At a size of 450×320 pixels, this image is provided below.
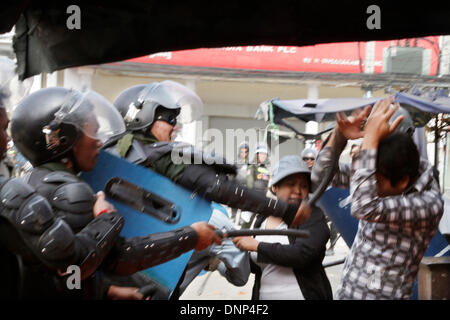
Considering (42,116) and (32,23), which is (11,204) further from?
(32,23)

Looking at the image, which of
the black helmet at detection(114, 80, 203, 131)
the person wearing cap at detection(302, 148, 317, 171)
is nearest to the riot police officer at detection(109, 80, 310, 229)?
the black helmet at detection(114, 80, 203, 131)

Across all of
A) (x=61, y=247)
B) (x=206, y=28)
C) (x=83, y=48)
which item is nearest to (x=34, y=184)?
(x=61, y=247)

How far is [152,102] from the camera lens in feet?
7.37

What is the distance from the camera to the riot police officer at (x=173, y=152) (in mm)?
1971

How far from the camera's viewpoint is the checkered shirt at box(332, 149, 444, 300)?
1724mm

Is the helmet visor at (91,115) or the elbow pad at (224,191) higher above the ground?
the helmet visor at (91,115)

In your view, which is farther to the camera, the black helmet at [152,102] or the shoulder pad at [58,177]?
the black helmet at [152,102]

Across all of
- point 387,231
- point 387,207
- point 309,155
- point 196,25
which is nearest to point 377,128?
point 387,207

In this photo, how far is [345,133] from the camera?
195 cm

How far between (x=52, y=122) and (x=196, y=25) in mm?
717

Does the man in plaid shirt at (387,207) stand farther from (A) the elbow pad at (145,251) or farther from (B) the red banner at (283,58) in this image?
(B) the red banner at (283,58)

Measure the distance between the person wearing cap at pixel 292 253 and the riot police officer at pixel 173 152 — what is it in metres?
0.29

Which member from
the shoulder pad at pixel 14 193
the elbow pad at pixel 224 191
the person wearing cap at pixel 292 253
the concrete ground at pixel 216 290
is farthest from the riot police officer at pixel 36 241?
the concrete ground at pixel 216 290

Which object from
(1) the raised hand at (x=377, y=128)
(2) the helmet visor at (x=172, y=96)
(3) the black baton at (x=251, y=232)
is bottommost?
(3) the black baton at (x=251, y=232)
